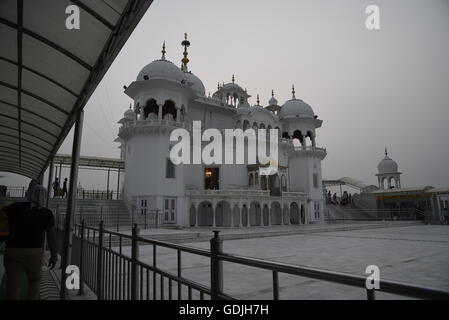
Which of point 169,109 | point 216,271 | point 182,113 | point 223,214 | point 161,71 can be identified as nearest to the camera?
point 216,271

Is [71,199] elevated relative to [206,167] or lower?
lower

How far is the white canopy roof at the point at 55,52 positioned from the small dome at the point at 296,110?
3198cm

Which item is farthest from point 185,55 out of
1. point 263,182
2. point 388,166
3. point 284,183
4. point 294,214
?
point 388,166

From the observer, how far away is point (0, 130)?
1090cm

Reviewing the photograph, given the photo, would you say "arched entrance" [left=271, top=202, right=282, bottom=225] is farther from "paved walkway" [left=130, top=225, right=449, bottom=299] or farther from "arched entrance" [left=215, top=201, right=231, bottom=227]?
"paved walkway" [left=130, top=225, right=449, bottom=299]

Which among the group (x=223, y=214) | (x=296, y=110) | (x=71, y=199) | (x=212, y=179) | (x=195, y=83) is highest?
(x=195, y=83)

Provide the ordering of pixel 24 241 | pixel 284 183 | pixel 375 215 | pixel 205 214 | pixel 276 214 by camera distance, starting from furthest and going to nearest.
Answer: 1. pixel 375 215
2. pixel 284 183
3. pixel 276 214
4. pixel 205 214
5. pixel 24 241

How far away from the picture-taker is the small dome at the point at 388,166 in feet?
→ 166

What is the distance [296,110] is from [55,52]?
34.8 metres

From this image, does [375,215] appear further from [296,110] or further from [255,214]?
[255,214]

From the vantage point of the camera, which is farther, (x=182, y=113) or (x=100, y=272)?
(x=182, y=113)

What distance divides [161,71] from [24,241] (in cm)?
2404

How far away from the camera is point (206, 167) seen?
29.3m

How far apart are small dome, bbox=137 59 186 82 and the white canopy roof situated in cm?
1814
